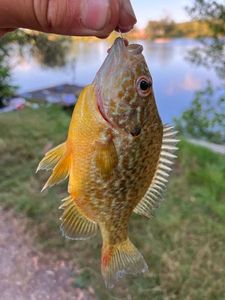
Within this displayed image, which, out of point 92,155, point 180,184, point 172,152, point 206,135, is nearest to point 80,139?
point 92,155

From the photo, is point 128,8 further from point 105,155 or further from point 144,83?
point 105,155

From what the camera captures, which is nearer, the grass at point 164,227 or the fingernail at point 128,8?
the fingernail at point 128,8

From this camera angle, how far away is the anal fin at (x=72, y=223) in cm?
124

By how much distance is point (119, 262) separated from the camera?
130cm

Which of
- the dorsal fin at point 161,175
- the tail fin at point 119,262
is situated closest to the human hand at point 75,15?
the dorsal fin at point 161,175

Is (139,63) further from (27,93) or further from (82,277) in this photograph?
(27,93)

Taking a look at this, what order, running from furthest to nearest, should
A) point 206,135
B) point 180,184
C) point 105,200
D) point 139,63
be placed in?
point 206,135, point 180,184, point 105,200, point 139,63

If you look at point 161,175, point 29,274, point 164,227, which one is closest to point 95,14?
point 161,175

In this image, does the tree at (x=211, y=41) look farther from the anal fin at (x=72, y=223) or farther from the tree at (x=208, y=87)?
the anal fin at (x=72, y=223)

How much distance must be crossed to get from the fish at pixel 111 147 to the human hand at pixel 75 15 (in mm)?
51

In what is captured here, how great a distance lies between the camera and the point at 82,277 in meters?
3.00

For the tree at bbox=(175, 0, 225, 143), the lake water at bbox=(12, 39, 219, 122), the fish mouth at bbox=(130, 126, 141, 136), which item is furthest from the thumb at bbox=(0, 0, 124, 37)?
the lake water at bbox=(12, 39, 219, 122)

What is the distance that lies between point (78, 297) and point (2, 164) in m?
1.96

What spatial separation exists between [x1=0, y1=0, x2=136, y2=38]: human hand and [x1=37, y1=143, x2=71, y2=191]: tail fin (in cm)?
31
